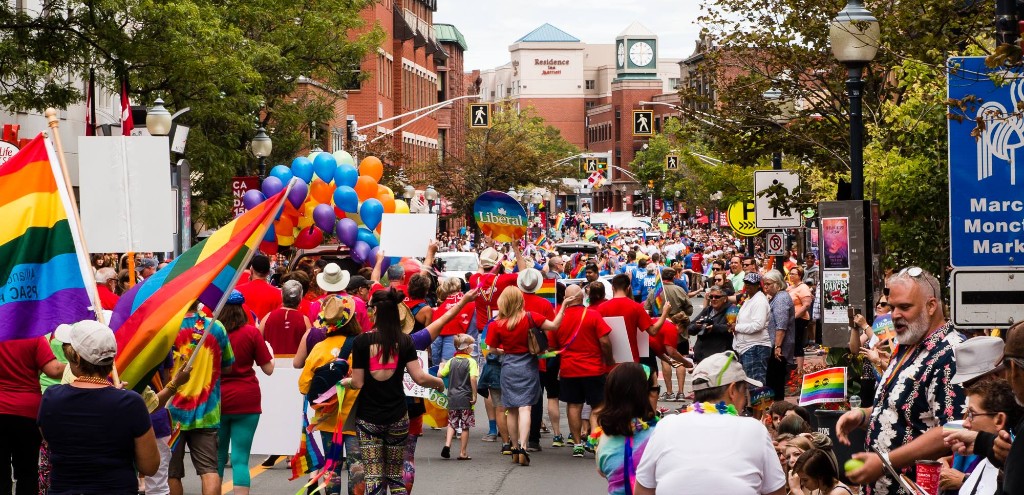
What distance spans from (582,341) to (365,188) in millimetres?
10509

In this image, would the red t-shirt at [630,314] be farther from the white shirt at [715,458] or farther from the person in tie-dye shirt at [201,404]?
the white shirt at [715,458]

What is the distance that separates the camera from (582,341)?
15.1 meters

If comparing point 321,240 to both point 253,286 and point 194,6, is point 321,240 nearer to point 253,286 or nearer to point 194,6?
point 194,6

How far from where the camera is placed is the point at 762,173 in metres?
22.3

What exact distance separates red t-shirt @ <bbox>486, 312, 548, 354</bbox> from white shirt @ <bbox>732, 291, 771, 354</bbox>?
309 cm

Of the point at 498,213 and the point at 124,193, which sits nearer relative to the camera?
the point at 124,193

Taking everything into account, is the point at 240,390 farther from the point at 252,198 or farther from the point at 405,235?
the point at 252,198

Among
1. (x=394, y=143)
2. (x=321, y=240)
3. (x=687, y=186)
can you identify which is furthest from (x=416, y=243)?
(x=687, y=186)

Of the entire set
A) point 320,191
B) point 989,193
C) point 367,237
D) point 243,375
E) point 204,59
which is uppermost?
point 204,59

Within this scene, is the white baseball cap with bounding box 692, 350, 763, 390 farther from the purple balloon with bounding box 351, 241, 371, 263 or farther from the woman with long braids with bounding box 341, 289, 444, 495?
A: the purple balloon with bounding box 351, 241, 371, 263

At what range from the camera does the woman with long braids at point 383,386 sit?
33.7 feet

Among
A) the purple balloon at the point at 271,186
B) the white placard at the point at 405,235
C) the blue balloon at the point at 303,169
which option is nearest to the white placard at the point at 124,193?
the white placard at the point at 405,235

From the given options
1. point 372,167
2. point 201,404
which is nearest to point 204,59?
point 372,167

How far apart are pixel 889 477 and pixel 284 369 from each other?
20.2ft
